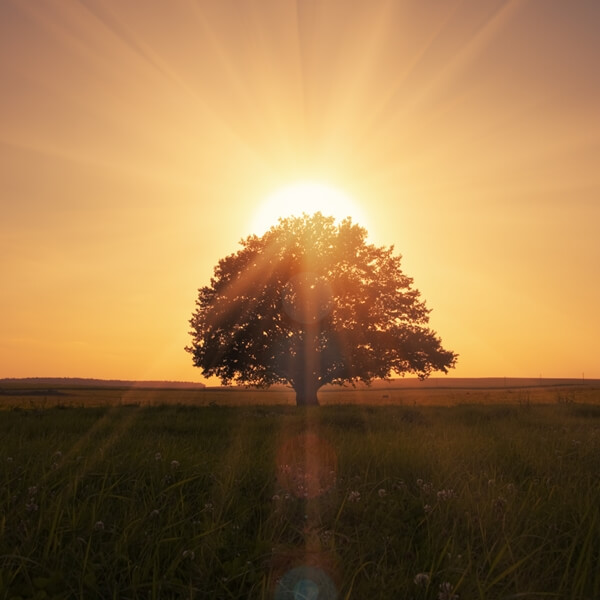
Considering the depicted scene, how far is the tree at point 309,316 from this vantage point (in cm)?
3372

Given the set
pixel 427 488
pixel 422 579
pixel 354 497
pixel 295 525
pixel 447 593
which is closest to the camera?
pixel 447 593

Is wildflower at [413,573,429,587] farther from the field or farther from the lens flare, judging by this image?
the lens flare

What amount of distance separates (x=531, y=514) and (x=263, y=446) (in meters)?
4.86

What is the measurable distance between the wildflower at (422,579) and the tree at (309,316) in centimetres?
2961

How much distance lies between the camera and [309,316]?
33.6 m

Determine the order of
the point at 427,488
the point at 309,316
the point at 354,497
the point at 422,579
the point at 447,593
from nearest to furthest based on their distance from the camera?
1. the point at 447,593
2. the point at 422,579
3. the point at 354,497
4. the point at 427,488
5. the point at 309,316

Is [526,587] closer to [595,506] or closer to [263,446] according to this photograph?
[595,506]

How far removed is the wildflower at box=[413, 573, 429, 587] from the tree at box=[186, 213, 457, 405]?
97.2 ft

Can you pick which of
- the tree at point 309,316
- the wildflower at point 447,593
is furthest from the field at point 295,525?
the tree at point 309,316

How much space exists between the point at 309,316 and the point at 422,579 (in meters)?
30.3

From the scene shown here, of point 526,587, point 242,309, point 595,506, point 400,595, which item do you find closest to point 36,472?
point 400,595

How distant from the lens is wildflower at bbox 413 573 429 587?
123 inches

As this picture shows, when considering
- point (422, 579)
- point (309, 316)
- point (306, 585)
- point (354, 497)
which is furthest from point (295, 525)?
point (309, 316)

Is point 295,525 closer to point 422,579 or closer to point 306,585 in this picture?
point 306,585
